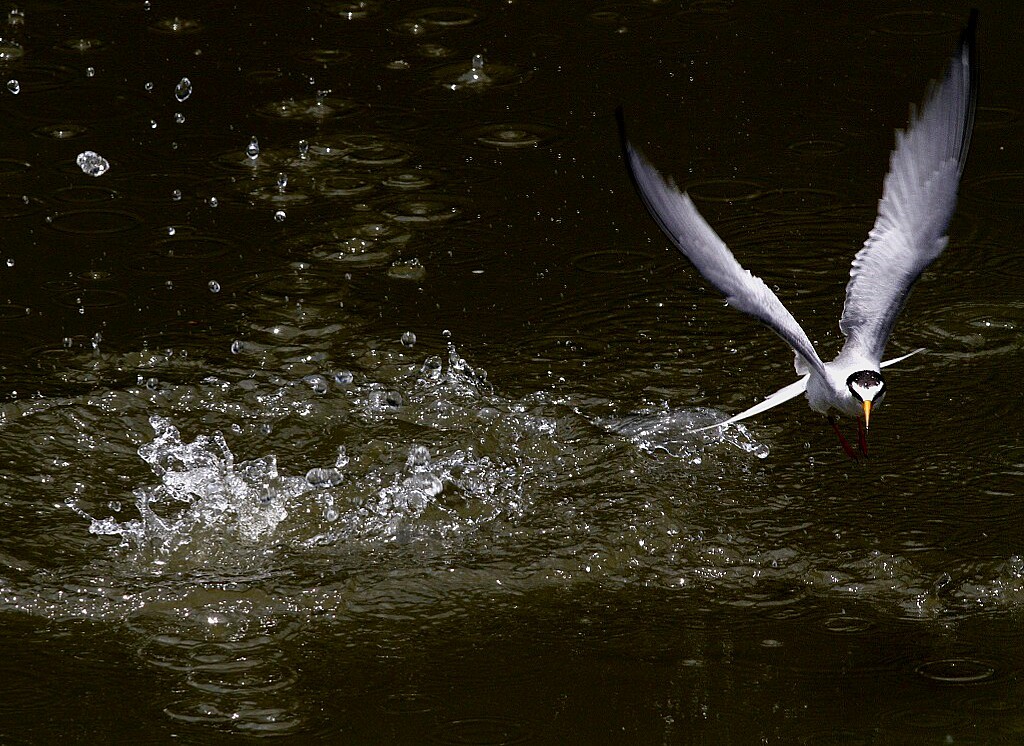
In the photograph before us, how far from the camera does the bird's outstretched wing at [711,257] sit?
13.8ft

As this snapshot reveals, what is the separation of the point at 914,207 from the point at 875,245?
17 centimetres

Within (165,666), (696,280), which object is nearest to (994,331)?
(696,280)

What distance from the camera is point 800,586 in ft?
14.4

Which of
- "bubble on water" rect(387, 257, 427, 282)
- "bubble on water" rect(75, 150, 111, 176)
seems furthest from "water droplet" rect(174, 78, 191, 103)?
"bubble on water" rect(387, 257, 427, 282)

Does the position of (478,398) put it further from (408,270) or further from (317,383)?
(408,270)

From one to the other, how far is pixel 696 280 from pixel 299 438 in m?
1.94

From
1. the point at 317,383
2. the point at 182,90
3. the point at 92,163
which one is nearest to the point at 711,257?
the point at 317,383

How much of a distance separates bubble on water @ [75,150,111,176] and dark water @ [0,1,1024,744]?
0.05m

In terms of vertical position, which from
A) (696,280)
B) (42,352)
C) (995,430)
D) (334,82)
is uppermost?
(334,82)

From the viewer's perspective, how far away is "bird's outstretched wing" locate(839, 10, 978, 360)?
14.5 feet

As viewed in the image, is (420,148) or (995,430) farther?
(420,148)

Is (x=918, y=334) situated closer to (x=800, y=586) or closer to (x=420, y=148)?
(x=800, y=586)


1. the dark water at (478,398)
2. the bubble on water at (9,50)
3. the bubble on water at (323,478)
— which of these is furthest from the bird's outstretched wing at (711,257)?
the bubble on water at (9,50)

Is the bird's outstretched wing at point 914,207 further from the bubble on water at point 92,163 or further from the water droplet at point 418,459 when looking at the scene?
the bubble on water at point 92,163
